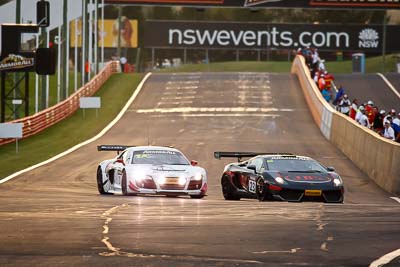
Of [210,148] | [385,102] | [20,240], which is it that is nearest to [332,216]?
[20,240]

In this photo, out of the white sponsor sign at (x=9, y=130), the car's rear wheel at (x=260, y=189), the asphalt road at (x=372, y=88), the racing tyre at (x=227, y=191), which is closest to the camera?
the car's rear wheel at (x=260, y=189)

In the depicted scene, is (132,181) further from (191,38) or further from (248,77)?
(191,38)

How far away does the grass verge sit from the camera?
38.8m

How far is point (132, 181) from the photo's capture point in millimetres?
24109

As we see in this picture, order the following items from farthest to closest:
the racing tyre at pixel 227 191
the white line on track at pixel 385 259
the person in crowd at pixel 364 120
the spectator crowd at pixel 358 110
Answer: the person in crowd at pixel 364 120 → the spectator crowd at pixel 358 110 → the racing tyre at pixel 227 191 → the white line on track at pixel 385 259

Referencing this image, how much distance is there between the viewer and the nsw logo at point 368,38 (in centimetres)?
11338

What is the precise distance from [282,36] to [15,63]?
67.1 m

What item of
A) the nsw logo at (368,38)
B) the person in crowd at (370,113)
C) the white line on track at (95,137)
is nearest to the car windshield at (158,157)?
the white line on track at (95,137)

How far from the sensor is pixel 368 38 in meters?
114

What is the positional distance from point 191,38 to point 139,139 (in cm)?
6596

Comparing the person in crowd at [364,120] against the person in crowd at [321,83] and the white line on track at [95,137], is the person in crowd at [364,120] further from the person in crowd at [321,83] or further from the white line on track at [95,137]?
the person in crowd at [321,83]

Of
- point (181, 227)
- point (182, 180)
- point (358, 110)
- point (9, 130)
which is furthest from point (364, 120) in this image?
point (181, 227)

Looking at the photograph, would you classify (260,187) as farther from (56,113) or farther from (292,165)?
(56,113)

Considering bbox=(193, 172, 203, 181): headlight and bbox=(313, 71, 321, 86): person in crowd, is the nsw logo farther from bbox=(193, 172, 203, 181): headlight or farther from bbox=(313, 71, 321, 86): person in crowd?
bbox=(193, 172, 203, 181): headlight
